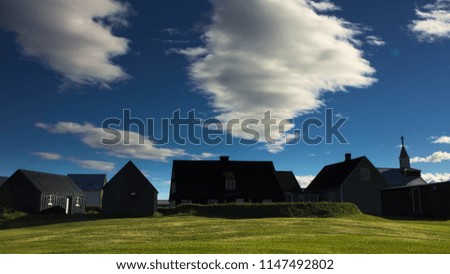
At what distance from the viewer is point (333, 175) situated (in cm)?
6344

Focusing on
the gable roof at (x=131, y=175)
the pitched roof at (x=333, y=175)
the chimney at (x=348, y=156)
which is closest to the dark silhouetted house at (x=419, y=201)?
the pitched roof at (x=333, y=175)

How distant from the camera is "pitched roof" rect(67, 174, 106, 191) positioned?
95.5 meters

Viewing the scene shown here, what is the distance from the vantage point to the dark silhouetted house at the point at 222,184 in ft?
190

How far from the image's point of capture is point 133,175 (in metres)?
51.9

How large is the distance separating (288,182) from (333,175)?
8.02 meters

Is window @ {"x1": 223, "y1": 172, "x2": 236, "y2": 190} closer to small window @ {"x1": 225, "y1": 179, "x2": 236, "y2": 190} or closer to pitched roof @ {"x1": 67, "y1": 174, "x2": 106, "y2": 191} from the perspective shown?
small window @ {"x1": 225, "y1": 179, "x2": 236, "y2": 190}

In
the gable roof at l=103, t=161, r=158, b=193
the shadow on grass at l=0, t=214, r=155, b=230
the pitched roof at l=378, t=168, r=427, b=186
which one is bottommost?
the shadow on grass at l=0, t=214, r=155, b=230

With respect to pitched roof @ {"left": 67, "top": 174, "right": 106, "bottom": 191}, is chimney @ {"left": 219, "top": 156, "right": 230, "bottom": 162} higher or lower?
higher

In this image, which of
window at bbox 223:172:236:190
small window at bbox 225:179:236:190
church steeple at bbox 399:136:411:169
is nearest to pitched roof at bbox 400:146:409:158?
church steeple at bbox 399:136:411:169

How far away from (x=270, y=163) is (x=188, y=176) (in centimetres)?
1179

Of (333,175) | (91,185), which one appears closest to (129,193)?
(333,175)

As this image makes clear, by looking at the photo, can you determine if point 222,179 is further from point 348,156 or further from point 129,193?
point 348,156

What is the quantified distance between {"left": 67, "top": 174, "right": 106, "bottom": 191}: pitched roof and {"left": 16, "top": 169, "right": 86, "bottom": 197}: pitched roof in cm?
3593

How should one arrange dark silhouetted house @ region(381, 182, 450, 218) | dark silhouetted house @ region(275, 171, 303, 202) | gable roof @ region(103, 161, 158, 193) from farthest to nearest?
dark silhouetted house @ region(275, 171, 303, 202)
gable roof @ region(103, 161, 158, 193)
dark silhouetted house @ region(381, 182, 450, 218)
